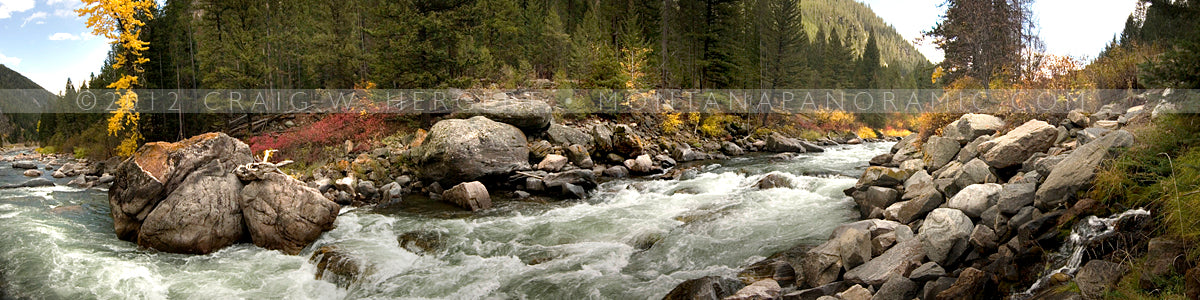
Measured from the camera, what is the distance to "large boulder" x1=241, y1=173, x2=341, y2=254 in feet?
34.3

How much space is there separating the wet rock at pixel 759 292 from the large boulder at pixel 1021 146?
18.4 ft

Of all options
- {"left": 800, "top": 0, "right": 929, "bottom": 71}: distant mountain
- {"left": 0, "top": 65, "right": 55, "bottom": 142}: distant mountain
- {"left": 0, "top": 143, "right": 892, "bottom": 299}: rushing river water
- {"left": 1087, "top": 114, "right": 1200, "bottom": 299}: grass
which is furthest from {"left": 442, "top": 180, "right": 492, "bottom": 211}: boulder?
{"left": 800, "top": 0, "right": 929, "bottom": 71}: distant mountain

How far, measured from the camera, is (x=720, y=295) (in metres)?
7.32

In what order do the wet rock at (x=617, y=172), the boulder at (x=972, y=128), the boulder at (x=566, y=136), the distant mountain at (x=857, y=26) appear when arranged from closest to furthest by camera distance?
the boulder at (x=972, y=128), the wet rock at (x=617, y=172), the boulder at (x=566, y=136), the distant mountain at (x=857, y=26)

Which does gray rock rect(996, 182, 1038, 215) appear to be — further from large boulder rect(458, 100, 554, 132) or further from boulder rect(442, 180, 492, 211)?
large boulder rect(458, 100, 554, 132)

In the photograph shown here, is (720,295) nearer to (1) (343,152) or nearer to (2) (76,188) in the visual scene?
(1) (343,152)

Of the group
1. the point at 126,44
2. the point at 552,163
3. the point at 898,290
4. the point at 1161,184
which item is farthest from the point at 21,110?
the point at 1161,184

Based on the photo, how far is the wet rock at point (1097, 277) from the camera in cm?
494

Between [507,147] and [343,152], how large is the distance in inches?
306

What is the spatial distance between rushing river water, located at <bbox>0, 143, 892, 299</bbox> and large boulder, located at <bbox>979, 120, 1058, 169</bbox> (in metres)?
2.85

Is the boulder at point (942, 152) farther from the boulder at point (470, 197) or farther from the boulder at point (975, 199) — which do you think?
the boulder at point (470, 197)

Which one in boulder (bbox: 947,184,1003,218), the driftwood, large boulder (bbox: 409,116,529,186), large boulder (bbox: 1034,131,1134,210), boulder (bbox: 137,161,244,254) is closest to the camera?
large boulder (bbox: 1034,131,1134,210)

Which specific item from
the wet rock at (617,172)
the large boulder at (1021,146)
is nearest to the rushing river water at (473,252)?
the large boulder at (1021,146)

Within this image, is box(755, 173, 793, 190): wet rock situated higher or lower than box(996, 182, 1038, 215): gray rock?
lower
